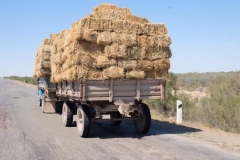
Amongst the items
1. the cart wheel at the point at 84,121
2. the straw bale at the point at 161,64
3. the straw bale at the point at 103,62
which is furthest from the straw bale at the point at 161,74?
the cart wheel at the point at 84,121

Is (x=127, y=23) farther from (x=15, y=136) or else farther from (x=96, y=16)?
(x=15, y=136)

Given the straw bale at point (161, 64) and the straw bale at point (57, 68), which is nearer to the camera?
the straw bale at point (161, 64)

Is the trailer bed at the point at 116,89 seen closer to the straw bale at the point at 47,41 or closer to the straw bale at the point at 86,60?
the straw bale at the point at 86,60

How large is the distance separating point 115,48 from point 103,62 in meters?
0.51

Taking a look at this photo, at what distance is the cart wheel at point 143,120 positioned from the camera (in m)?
9.81

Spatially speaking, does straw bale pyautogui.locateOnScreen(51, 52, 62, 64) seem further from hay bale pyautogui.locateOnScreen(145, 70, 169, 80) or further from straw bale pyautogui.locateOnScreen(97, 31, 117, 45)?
hay bale pyautogui.locateOnScreen(145, 70, 169, 80)

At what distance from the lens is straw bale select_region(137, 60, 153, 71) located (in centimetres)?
937

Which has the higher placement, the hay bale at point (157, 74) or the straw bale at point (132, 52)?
the straw bale at point (132, 52)

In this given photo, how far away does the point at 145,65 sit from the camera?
943 centimetres

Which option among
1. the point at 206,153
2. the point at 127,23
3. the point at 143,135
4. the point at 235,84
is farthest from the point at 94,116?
the point at 235,84

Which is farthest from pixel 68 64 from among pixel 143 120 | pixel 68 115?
pixel 143 120

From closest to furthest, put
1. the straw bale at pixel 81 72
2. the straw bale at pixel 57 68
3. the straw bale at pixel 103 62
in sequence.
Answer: the straw bale at pixel 81 72 → the straw bale at pixel 103 62 → the straw bale at pixel 57 68

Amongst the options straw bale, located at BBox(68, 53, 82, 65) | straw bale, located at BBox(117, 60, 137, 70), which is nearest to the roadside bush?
straw bale, located at BBox(117, 60, 137, 70)

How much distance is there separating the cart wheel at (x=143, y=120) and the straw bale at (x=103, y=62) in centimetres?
180
